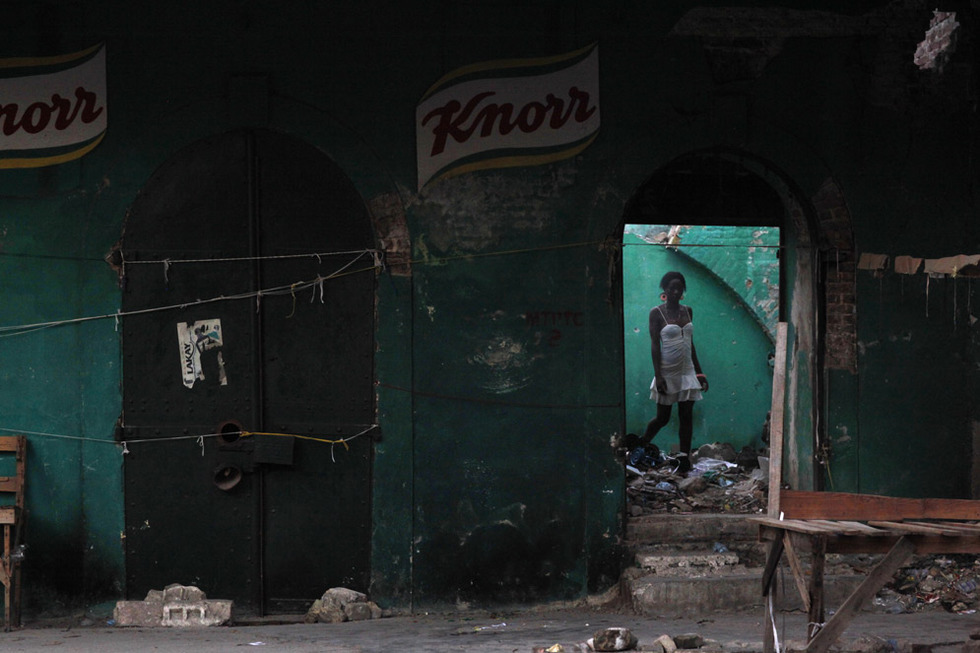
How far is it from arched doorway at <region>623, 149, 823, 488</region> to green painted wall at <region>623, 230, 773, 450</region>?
29 mm

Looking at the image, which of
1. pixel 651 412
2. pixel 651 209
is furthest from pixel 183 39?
pixel 651 412

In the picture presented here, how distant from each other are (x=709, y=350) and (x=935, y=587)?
214 inches

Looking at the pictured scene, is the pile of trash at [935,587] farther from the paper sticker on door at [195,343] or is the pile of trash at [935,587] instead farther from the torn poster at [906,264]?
the paper sticker on door at [195,343]

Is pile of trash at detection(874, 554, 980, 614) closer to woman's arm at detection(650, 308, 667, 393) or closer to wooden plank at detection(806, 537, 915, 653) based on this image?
wooden plank at detection(806, 537, 915, 653)

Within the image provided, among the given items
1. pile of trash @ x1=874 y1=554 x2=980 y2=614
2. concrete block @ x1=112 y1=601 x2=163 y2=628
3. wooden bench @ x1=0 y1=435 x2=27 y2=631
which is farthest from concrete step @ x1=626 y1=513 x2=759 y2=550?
wooden bench @ x1=0 y1=435 x2=27 y2=631

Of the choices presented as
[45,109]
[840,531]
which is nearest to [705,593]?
[840,531]

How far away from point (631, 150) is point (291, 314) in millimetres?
2547

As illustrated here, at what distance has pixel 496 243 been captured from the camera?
7102 millimetres

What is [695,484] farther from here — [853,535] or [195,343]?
[195,343]

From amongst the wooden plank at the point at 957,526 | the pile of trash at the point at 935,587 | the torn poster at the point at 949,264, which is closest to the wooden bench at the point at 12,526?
the wooden plank at the point at 957,526

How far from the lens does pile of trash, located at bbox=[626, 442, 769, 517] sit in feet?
26.2

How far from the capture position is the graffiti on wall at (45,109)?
269 inches

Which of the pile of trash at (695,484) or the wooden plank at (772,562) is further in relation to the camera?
the pile of trash at (695,484)

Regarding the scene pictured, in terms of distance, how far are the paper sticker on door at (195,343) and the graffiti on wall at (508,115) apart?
5.56 feet
